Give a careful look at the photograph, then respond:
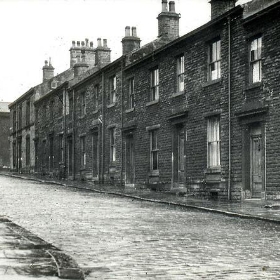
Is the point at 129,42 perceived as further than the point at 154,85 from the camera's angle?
Yes

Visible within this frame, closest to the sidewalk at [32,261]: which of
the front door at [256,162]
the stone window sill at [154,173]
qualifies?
the front door at [256,162]

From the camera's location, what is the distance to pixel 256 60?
18734mm

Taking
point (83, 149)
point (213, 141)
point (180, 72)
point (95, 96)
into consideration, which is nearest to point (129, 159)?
point (95, 96)

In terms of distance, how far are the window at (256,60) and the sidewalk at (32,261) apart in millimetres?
11276

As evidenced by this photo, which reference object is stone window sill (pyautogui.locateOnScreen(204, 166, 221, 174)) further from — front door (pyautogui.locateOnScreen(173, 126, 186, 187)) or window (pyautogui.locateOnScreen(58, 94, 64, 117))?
window (pyautogui.locateOnScreen(58, 94, 64, 117))

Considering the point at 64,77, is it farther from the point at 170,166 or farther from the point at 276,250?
the point at 276,250

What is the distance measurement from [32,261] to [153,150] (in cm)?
1896

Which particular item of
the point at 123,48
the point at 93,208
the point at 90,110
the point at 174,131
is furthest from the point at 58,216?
the point at 90,110

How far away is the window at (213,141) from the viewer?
20859 mm

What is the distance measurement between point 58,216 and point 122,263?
659cm

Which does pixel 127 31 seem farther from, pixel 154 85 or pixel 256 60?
pixel 256 60

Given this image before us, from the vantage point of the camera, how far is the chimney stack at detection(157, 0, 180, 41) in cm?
2803

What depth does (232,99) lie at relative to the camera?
64.8 ft

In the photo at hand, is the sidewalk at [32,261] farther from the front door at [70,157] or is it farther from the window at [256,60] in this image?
the front door at [70,157]
